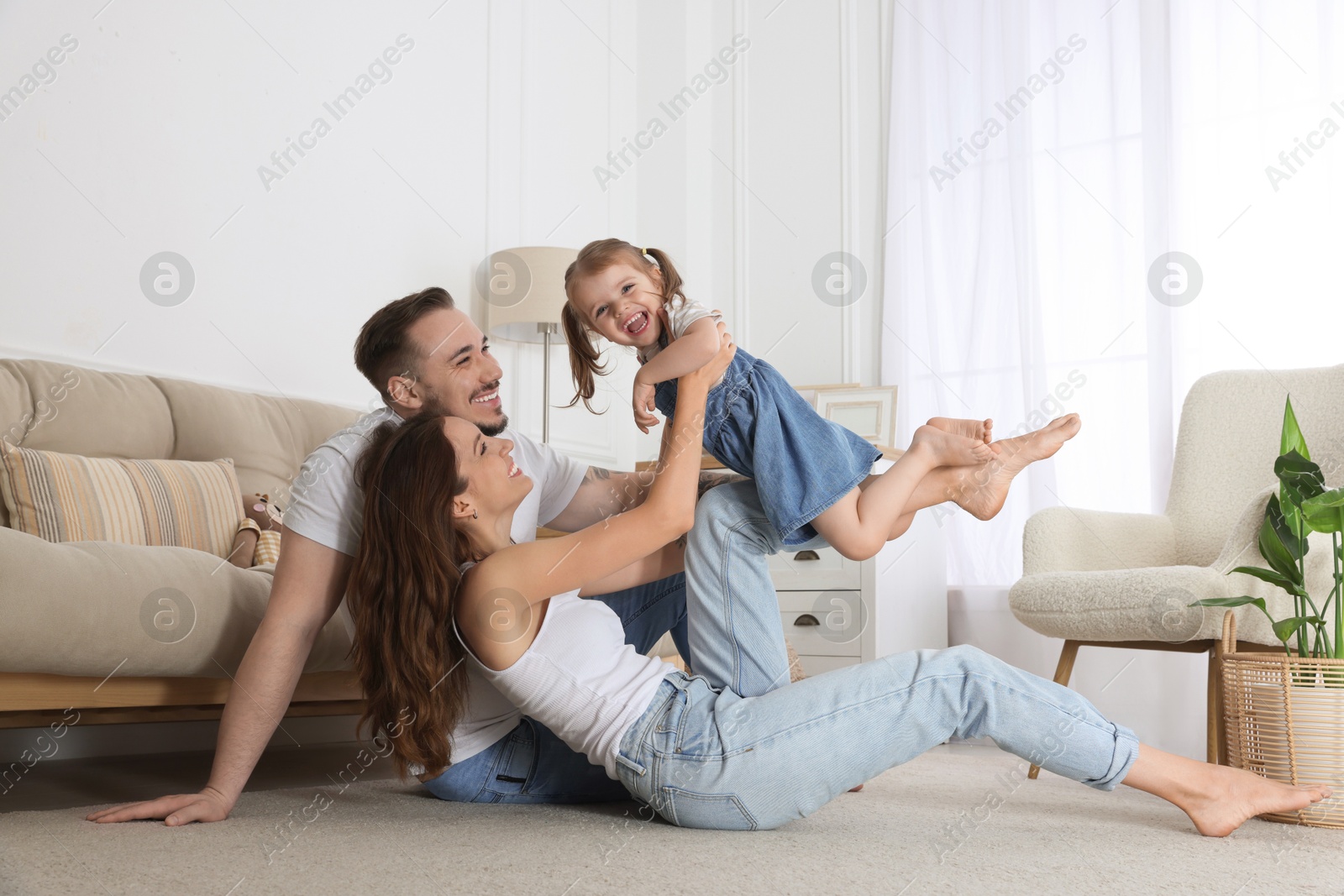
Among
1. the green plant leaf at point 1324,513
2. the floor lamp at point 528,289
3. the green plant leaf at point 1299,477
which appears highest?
the floor lamp at point 528,289

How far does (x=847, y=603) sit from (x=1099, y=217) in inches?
58.6

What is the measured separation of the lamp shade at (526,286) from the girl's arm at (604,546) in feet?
5.98

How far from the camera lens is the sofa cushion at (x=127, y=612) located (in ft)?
4.18

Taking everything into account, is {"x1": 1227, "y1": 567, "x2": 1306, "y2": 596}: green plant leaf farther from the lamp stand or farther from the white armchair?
the lamp stand

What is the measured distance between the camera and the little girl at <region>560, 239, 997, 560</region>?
157 centimetres

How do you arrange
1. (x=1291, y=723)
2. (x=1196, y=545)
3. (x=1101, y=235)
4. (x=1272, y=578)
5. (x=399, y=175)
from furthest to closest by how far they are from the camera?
(x=1101, y=235)
(x=399, y=175)
(x=1196, y=545)
(x=1272, y=578)
(x=1291, y=723)

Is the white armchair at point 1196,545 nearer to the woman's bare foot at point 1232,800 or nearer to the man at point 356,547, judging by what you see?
the woman's bare foot at point 1232,800

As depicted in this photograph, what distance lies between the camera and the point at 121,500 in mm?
1795

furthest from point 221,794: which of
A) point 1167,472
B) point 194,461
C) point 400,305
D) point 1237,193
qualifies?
point 1237,193

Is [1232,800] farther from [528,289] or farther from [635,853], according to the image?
[528,289]

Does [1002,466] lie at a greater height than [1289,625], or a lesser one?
greater

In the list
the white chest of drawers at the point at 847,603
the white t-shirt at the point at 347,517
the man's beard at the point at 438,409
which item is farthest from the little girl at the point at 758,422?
the white chest of drawers at the point at 847,603

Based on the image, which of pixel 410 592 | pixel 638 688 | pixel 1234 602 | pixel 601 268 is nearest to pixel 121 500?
pixel 410 592

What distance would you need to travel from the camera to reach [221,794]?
4.47 feet
